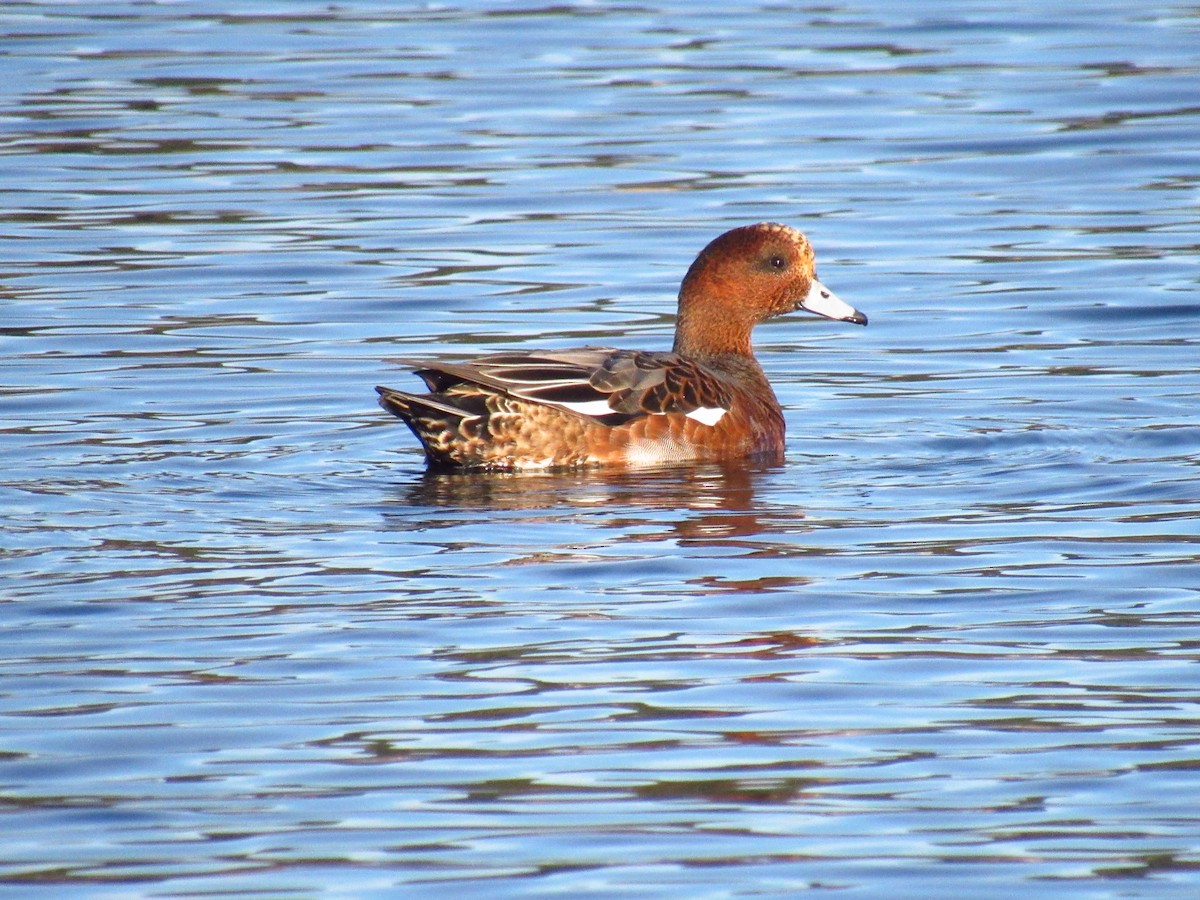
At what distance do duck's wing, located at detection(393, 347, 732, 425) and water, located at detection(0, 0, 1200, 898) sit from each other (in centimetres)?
31

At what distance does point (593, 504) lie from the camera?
28.4 ft

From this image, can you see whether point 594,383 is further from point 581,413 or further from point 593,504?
point 593,504

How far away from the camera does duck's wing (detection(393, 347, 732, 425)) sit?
9.30 meters

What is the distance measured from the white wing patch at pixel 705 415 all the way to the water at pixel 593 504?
0.26 meters

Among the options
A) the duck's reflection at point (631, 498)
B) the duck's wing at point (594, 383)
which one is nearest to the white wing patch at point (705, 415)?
the duck's wing at point (594, 383)

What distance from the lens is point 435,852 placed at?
16.5 ft

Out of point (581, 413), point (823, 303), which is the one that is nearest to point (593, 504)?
point (581, 413)

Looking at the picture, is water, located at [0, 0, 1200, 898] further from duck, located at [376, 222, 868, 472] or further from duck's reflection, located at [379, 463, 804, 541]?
duck, located at [376, 222, 868, 472]

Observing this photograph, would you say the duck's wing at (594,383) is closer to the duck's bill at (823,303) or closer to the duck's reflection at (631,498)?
the duck's reflection at (631,498)

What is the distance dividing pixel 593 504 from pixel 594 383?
0.87 metres

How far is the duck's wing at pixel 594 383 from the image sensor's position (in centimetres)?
930

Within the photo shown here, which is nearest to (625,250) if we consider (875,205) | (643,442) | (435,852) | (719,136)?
(875,205)

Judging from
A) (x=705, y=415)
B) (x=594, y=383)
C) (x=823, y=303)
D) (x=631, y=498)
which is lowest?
(x=631, y=498)

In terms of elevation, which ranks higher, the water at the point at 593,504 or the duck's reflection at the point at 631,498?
the water at the point at 593,504
